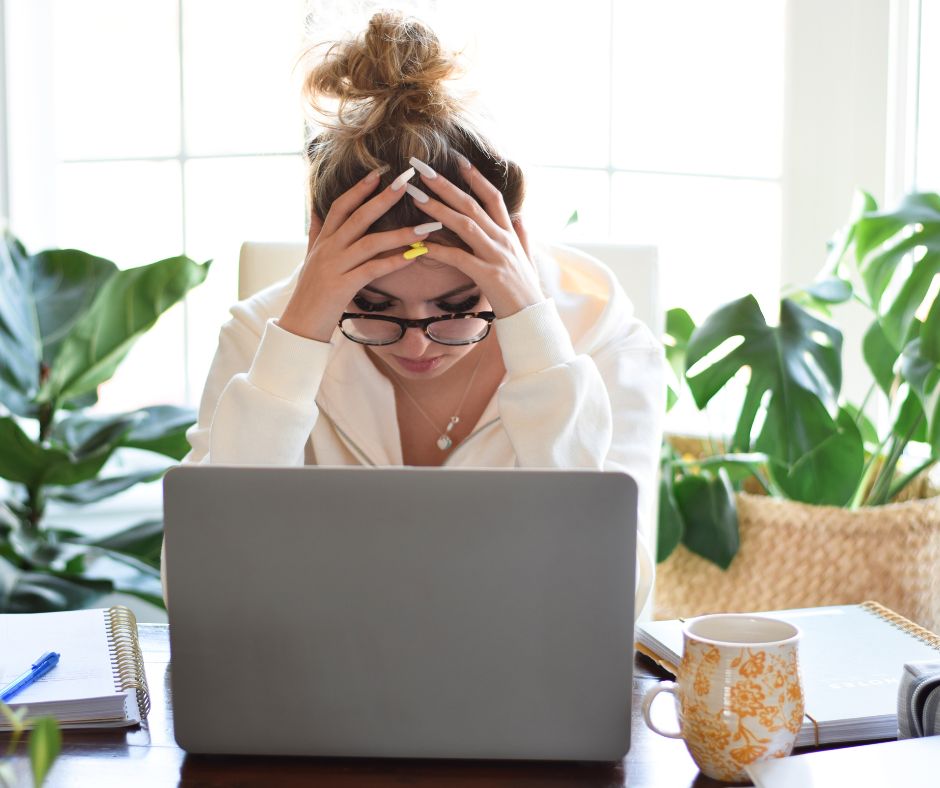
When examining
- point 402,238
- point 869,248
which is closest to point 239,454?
point 402,238

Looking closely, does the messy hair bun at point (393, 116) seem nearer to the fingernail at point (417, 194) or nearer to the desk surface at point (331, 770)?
the fingernail at point (417, 194)

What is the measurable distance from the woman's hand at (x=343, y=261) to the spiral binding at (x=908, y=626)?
2.04ft

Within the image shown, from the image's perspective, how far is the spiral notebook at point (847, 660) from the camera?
34.7 inches

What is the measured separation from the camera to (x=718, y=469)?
203 centimetres

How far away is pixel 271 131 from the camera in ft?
8.36

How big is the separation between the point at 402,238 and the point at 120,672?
1.74ft

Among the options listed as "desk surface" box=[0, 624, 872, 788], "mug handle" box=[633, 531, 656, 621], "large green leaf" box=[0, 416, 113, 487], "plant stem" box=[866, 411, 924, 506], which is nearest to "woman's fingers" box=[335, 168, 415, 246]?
"mug handle" box=[633, 531, 656, 621]

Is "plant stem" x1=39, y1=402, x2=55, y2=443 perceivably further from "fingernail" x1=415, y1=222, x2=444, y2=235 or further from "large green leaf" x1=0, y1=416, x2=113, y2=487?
"fingernail" x1=415, y1=222, x2=444, y2=235

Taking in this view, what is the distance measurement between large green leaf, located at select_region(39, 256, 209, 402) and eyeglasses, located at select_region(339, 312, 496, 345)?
0.65 meters

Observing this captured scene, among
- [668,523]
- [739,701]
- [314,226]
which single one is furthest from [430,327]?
[668,523]

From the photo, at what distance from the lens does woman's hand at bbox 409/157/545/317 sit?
47.9 inches

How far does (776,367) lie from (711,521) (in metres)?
0.34

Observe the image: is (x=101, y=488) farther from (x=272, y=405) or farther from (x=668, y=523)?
(x=668, y=523)

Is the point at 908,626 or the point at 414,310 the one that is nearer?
the point at 908,626
